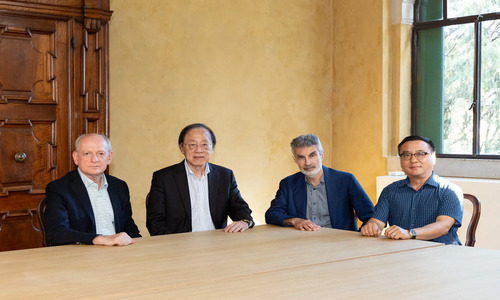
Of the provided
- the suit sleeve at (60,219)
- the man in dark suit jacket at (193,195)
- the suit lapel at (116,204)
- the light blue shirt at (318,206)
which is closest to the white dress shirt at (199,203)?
the man in dark suit jacket at (193,195)

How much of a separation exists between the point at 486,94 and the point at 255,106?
228 cm

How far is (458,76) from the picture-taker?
6.33 m

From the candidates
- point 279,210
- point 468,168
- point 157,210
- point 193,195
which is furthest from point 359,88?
point 157,210

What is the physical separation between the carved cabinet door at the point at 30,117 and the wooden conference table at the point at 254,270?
1488mm

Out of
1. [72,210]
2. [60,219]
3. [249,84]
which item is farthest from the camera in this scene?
[249,84]

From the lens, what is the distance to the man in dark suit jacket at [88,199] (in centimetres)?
352

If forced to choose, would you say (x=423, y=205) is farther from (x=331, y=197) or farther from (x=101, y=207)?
(x=101, y=207)

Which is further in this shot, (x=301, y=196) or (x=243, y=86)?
(x=243, y=86)

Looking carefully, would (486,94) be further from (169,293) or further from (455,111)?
(169,293)

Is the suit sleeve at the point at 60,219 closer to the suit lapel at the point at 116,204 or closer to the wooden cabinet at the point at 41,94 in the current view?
the suit lapel at the point at 116,204

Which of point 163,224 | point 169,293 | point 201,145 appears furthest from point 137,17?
point 169,293

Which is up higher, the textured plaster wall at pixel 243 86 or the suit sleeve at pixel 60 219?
the textured plaster wall at pixel 243 86

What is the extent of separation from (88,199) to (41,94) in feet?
4.26

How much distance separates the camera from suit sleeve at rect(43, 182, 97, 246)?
10.7 feet
